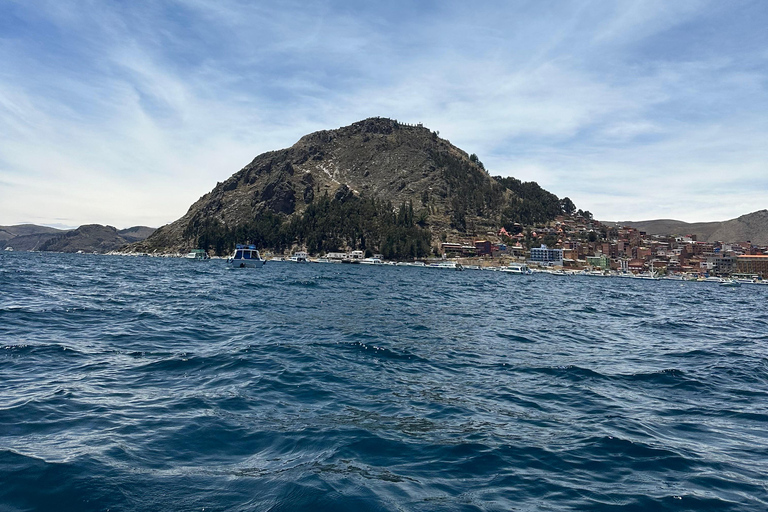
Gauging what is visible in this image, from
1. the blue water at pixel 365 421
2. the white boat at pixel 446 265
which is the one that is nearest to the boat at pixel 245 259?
the white boat at pixel 446 265

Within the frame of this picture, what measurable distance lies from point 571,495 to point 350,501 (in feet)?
11.8

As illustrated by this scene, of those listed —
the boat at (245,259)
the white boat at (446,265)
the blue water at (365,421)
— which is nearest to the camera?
the blue water at (365,421)

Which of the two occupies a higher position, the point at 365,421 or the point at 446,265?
the point at 365,421

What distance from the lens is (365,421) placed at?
32.2 feet

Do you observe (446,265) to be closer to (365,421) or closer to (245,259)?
(245,259)

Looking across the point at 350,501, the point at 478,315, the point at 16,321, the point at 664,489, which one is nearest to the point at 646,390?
the point at 664,489

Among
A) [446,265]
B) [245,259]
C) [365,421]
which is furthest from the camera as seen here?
[446,265]

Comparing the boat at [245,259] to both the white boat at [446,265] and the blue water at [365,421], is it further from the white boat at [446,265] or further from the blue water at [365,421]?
the blue water at [365,421]

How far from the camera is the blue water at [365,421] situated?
22.2 ft

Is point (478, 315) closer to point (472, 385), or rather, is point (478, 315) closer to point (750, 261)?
point (472, 385)

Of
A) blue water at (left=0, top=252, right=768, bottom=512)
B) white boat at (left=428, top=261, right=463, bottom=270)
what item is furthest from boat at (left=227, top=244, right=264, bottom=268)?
blue water at (left=0, top=252, right=768, bottom=512)

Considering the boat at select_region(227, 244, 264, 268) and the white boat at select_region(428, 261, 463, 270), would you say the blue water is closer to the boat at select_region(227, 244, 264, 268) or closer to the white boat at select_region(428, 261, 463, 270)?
the boat at select_region(227, 244, 264, 268)

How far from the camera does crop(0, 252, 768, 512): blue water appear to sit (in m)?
6.75

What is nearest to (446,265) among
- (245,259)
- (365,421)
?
(245,259)
